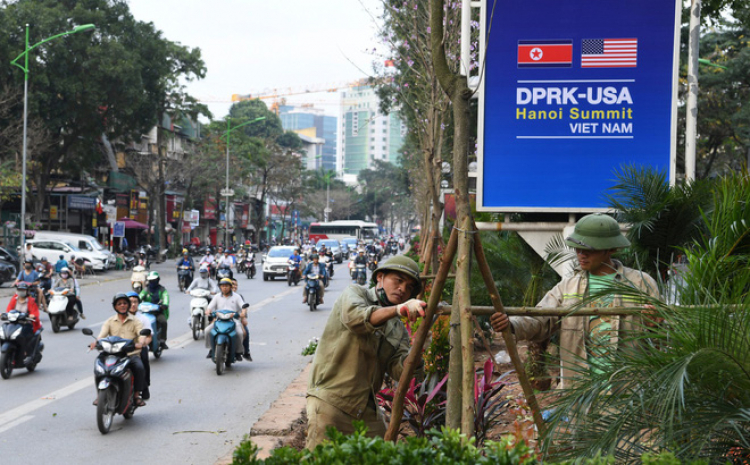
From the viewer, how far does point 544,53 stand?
8250 mm

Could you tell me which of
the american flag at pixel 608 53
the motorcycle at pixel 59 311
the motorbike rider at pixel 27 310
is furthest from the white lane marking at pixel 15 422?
the motorcycle at pixel 59 311

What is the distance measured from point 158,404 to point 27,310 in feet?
10.6

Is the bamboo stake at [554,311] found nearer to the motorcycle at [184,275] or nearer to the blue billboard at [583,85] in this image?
the blue billboard at [583,85]

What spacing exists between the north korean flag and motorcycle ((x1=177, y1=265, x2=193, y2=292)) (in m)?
20.6

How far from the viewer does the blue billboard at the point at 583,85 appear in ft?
26.7

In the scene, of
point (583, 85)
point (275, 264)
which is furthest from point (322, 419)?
point (275, 264)

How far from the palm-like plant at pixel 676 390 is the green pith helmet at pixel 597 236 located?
95 centimetres

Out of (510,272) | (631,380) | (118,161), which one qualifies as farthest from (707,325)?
(118,161)

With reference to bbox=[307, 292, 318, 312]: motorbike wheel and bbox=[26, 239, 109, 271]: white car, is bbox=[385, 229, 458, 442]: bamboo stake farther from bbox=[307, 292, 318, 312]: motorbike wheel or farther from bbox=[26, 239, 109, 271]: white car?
bbox=[26, 239, 109, 271]: white car

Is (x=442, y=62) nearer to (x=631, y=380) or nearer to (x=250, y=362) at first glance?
(x=631, y=380)

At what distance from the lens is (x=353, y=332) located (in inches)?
159

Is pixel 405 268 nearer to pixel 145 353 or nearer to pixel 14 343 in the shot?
pixel 145 353

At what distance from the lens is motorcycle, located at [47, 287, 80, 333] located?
53.6ft

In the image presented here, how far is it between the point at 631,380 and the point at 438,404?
10.4 ft
